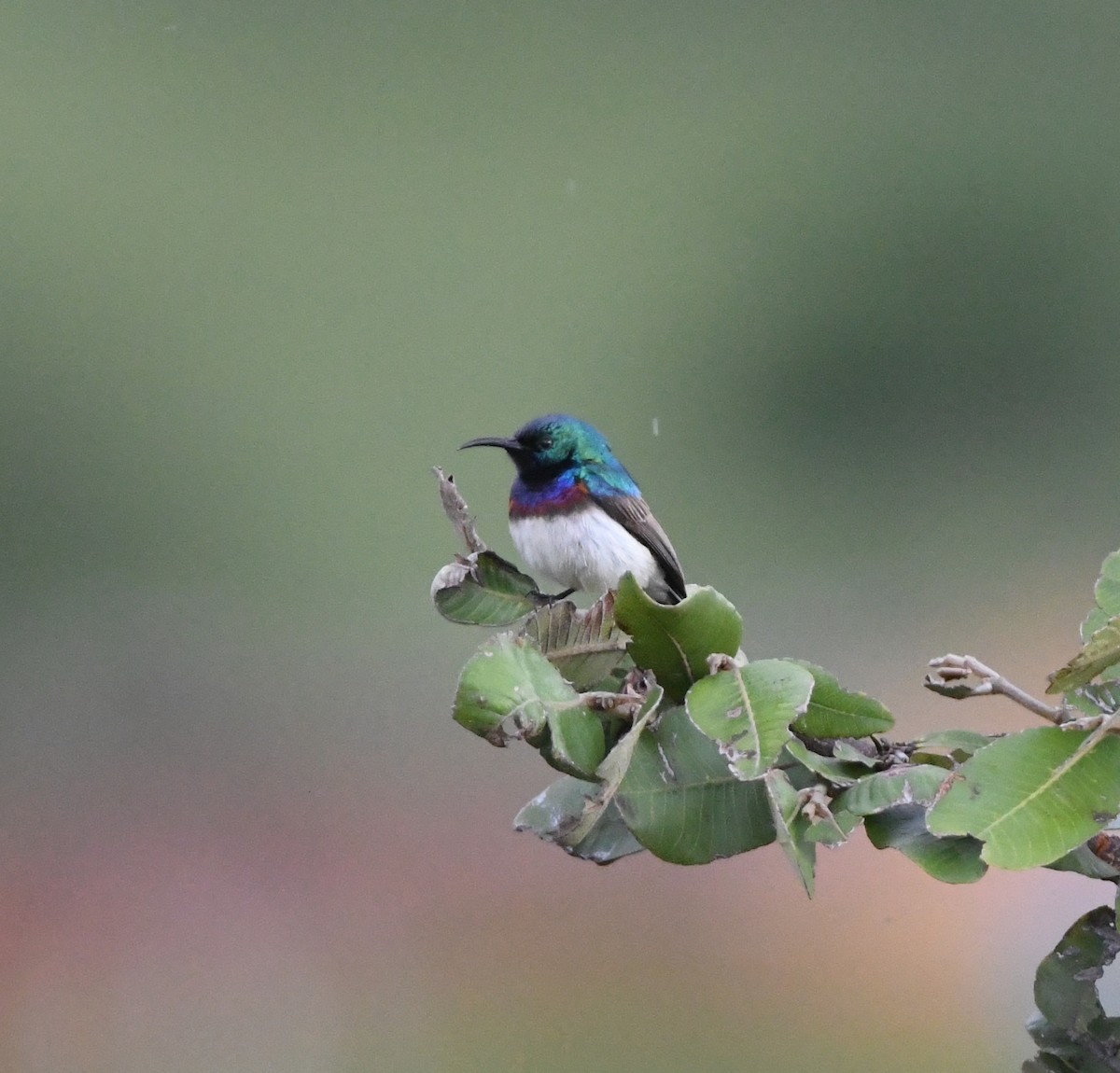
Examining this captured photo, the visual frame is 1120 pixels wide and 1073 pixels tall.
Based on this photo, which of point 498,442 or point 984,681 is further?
point 498,442

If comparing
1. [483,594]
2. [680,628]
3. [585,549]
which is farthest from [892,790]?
[585,549]

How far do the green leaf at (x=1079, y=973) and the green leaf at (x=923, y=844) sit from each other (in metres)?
0.16

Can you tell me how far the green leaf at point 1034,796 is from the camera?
2.38 feet

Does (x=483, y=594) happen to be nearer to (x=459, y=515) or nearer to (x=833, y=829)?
(x=459, y=515)

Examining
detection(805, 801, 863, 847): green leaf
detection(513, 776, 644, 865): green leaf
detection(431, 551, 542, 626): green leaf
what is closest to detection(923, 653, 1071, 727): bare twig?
detection(805, 801, 863, 847): green leaf

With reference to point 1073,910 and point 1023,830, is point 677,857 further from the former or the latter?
point 1073,910

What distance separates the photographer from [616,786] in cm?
78

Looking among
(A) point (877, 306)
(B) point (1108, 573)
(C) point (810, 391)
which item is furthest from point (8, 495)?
(B) point (1108, 573)

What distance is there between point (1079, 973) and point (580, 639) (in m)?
0.37

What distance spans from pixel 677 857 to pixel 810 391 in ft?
15.0

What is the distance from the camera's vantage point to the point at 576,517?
2.02m

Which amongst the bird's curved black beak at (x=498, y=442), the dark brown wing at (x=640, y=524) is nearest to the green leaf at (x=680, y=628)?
the bird's curved black beak at (x=498, y=442)

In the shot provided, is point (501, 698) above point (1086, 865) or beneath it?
above

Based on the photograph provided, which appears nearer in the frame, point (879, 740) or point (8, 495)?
point (879, 740)
